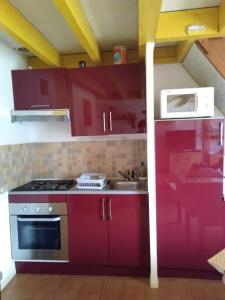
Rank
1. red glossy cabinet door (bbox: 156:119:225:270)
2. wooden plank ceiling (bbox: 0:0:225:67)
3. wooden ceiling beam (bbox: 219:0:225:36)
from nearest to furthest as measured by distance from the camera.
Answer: wooden plank ceiling (bbox: 0:0:225:67)
wooden ceiling beam (bbox: 219:0:225:36)
red glossy cabinet door (bbox: 156:119:225:270)

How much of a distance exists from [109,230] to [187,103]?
143cm

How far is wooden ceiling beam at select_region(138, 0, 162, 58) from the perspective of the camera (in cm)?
142

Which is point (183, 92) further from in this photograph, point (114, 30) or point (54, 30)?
point (54, 30)

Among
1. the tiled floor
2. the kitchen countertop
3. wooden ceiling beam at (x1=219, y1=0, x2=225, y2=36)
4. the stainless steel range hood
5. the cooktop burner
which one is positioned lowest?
the tiled floor

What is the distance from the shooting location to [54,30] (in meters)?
2.12

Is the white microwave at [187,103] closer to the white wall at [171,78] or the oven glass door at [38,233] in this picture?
the white wall at [171,78]

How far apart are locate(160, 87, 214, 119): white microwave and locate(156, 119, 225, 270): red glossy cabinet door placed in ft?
0.22

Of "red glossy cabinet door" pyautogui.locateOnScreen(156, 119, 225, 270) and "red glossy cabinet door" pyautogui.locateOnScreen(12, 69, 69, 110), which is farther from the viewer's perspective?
"red glossy cabinet door" pyautogui.locateOnScreen(12, 69, 69, 110)

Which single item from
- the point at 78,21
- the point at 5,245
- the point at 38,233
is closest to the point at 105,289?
the point at 38,233

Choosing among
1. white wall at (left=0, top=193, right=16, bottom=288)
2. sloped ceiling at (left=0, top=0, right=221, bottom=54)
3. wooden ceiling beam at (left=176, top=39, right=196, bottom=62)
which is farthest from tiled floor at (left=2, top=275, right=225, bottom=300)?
sloped ceiling at (left=0, top=0, right=221, bottom=54)

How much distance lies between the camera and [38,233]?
7.95ft

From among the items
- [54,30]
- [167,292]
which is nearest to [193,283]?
[167,292]

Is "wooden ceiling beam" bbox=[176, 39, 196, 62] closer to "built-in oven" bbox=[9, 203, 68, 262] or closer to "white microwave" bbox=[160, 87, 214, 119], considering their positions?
"white microwave" bbox=[160, 87, 214, 119]

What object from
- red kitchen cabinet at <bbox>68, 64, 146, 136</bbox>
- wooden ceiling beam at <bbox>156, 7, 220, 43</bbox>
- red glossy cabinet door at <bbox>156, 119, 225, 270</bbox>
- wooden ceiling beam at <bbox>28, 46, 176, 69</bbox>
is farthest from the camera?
wooden ceiling beam at <bbox>28, 46, 176, 69</bbox>
